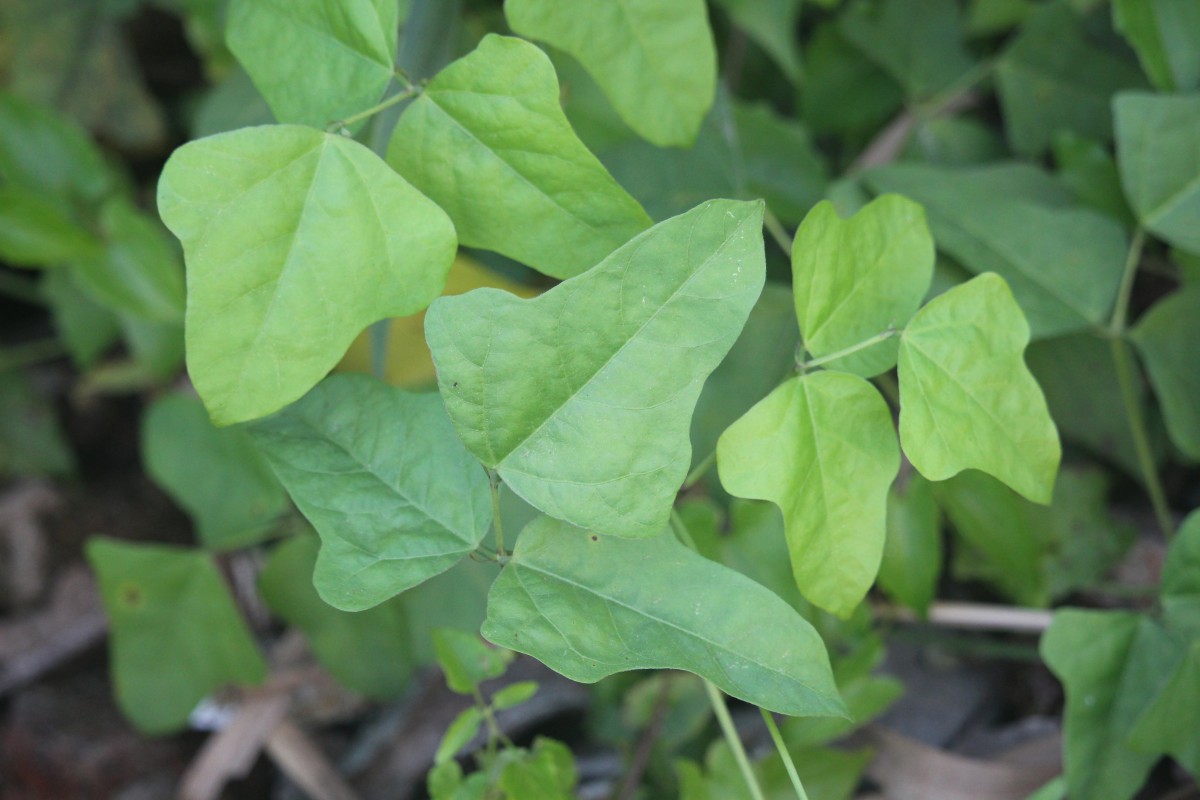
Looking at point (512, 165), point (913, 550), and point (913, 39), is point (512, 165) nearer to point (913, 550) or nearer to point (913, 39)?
point (913, 550)

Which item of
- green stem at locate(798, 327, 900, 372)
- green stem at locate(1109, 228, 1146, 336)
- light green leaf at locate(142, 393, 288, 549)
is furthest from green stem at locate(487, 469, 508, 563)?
green stem at locate(1109, 228, 1146, 336)

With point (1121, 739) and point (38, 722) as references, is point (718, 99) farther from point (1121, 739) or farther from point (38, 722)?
point (38, 722)

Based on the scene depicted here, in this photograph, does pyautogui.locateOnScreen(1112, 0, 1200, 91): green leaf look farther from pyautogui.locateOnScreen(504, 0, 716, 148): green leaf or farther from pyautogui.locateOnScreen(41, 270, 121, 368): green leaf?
pyautogui.locateOnScreen(41, 270, 121, 368): green leaf

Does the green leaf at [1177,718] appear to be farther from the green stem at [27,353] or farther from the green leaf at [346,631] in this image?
the green stem at [27,353]

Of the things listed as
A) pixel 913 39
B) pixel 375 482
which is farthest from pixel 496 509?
pixel 913 39

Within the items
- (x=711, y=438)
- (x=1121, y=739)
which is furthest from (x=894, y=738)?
(x=711, y=438)

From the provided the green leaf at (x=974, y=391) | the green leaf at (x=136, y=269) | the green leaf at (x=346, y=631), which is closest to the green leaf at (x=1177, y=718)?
the green leaf at (x=974, y=391)

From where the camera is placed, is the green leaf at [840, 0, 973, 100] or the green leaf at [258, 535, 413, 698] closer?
the green leaf at [258, 535, 413, 698]
